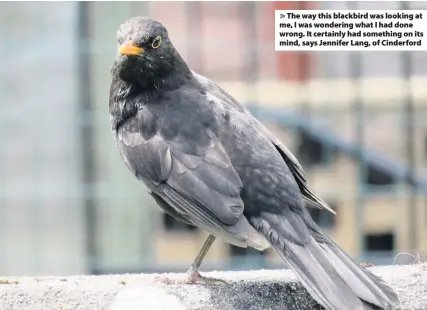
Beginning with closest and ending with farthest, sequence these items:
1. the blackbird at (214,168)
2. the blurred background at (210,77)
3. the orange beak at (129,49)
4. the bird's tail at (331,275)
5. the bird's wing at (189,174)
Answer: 1. the bird's tail at (331,275)
2. the blackbird at (214,168)
3. the bird's wing at (189,174)
4. the orange beak at (129,49)
5. the blurred background at (210,77)

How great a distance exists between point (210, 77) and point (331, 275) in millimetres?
2922

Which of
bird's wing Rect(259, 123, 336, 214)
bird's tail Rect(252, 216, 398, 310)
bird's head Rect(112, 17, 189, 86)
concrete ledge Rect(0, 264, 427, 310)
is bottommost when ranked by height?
concrete ledge Rect(0, 264, 427, 310)

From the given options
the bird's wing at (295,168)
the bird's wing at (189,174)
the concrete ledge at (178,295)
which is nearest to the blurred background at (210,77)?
the bird's wing at (295,168)

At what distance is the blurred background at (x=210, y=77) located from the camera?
5.36 metres

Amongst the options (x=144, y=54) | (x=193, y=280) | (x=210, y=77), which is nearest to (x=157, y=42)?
(x=144, y=54)

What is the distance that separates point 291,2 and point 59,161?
177 cm

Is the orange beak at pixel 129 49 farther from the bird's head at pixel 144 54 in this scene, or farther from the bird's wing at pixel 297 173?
the bird's wing at pixel 297 173

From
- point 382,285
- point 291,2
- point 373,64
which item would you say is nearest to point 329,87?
point 373,64

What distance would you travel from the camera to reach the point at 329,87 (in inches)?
219

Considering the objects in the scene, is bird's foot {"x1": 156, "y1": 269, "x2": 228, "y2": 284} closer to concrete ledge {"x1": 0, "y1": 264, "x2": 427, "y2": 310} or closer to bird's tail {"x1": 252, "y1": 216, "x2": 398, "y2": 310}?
concrete ledge {"x1": 0, "y1": 264, "x2": 427, "y2": 310}

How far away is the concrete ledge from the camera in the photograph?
266 cm

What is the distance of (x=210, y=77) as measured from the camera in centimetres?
536

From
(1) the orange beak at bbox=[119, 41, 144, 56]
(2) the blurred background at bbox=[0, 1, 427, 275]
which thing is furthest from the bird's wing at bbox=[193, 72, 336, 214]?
(2) the blurred background at bbox=[0, 1, 427, 275]

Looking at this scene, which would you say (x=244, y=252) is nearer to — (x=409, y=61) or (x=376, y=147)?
(x=376, y=147)
